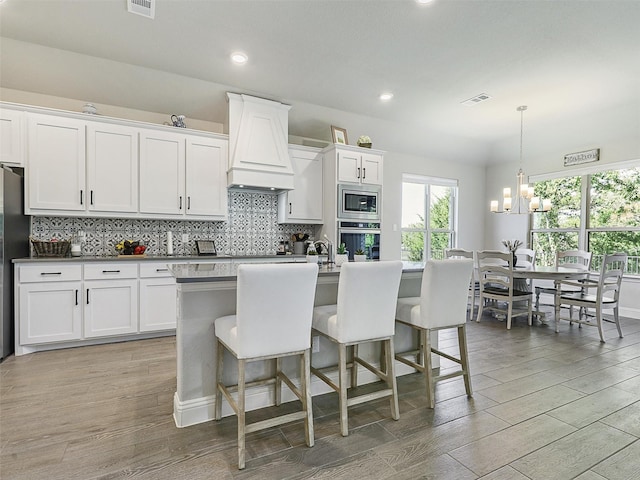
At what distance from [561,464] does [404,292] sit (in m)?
1.46

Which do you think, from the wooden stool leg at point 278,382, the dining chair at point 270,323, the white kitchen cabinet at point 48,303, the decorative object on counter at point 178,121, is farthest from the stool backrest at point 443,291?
the decorative object on counter at point 178,121

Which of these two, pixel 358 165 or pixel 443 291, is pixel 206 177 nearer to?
pixel 358 165

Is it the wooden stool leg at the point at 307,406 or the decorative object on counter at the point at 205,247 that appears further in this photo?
the decorative object on counter at the point at 205,247

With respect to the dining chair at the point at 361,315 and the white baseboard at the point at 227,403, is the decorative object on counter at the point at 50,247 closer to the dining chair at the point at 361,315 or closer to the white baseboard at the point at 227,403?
the white baseboard at the point at 227,403

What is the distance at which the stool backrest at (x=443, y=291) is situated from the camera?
230cm

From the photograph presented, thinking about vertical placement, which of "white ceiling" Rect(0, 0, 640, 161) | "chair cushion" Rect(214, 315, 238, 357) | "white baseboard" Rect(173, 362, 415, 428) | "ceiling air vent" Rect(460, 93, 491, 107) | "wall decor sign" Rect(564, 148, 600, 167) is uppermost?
"ceiling air vent" Rect(460, 93, 491, 107)

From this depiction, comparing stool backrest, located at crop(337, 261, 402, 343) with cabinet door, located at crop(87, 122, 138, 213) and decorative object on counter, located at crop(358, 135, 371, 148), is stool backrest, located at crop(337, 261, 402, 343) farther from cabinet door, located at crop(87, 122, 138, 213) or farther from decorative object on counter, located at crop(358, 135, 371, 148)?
decorative object on counter, located at crop(358, 135, 371, 148)

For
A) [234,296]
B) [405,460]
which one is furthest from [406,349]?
[234,296]

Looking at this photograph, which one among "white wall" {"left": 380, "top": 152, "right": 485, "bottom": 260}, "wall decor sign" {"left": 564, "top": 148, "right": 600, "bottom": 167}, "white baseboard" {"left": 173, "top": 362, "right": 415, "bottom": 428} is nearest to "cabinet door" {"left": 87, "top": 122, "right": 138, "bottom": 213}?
"white baseboard" {"left": 173, "top": 362, "right": 415, "bottom": 428}

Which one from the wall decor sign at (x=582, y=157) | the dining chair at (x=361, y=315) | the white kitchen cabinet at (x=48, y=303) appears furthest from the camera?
the wall decor sign at (x=582, y=157)

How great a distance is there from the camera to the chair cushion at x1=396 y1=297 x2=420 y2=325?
2.40 m

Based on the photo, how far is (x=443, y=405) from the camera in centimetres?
233

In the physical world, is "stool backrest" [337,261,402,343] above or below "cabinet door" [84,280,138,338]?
above

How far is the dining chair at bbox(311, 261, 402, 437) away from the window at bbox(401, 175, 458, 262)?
436cm
